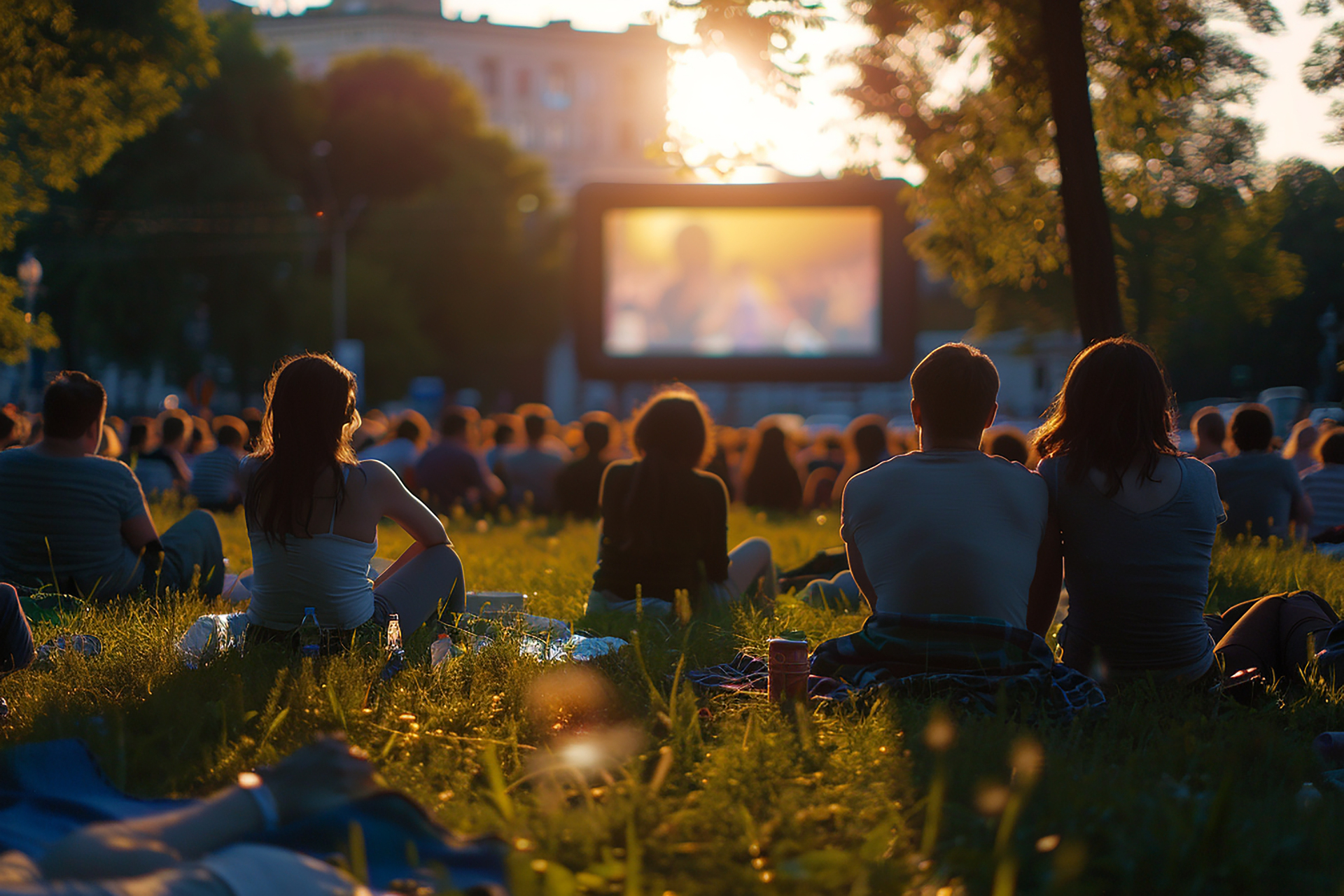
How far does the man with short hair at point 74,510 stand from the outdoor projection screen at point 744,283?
53.7 ft

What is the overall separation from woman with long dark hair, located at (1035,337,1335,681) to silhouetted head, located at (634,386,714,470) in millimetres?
1876

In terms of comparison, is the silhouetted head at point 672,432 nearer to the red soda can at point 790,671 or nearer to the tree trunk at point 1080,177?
the red soda can at point 790,671

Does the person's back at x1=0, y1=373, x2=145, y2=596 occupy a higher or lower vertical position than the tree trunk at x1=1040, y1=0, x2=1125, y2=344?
lower

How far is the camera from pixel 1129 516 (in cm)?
361

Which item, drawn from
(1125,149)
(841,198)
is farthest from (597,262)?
(1125,149)

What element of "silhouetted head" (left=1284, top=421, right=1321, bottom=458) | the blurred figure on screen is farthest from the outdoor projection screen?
"silhouetted head" (left=1284, top=421, right=1321, bottom=458)

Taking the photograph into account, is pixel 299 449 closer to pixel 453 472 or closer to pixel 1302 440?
pixel 453 472

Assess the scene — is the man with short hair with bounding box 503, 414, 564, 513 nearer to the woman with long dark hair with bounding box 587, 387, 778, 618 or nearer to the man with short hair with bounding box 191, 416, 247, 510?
the man with short hair with bounding box 191, 416, 247, 510

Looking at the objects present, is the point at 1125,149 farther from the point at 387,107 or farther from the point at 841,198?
the point at 387,107

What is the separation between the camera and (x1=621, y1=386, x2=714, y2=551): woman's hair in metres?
5.22

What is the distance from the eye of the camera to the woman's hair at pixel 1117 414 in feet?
11.8

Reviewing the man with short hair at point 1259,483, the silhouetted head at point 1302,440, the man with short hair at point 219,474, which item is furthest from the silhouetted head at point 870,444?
the man with short hair at point 219,474

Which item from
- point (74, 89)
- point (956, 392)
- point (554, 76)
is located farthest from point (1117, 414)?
point (554, 76)

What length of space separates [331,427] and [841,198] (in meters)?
19.0
